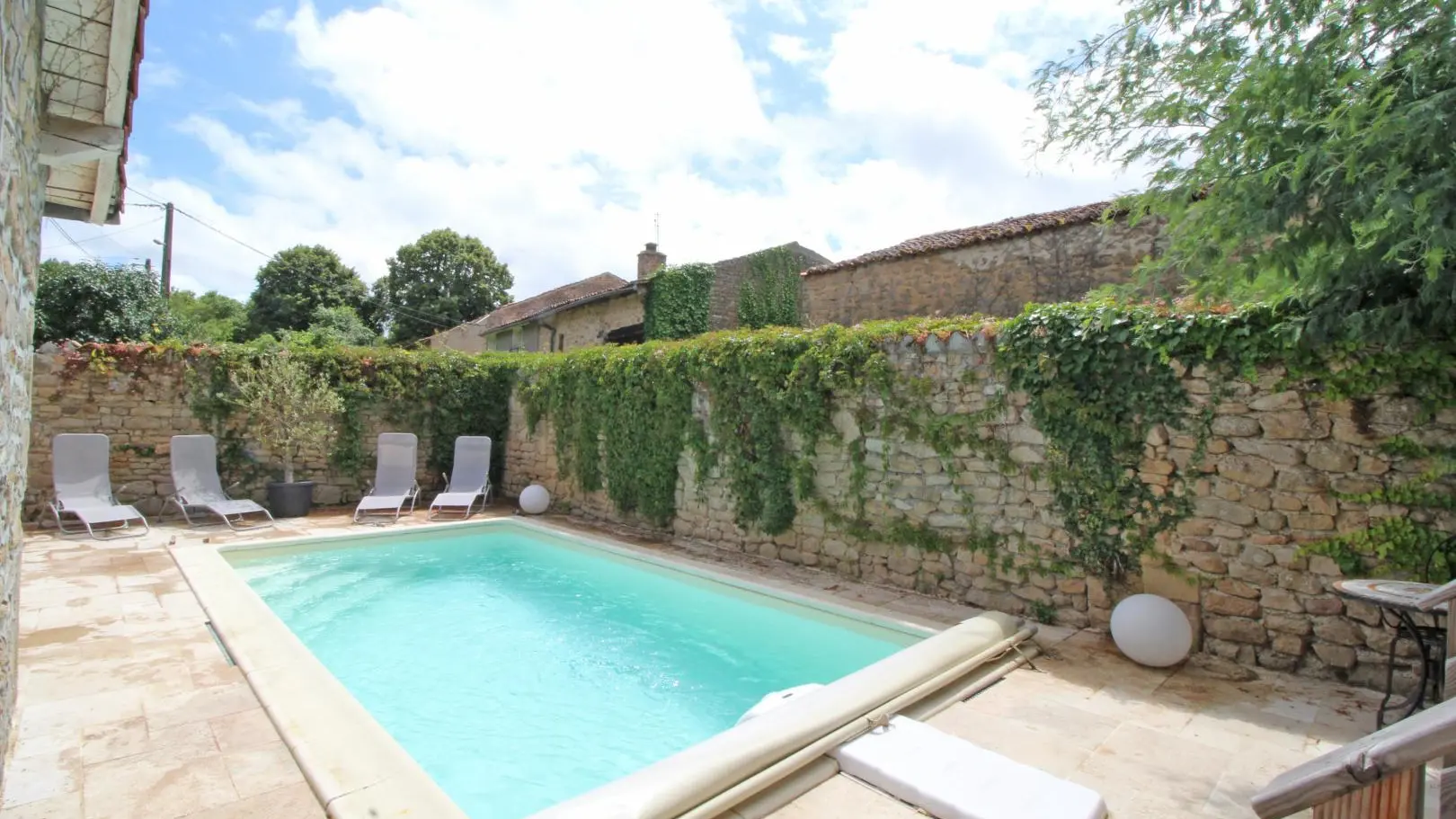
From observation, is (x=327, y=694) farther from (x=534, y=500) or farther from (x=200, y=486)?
(x=200, y=486)

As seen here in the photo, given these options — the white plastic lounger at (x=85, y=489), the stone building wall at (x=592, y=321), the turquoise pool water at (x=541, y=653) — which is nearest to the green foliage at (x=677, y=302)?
the stone building wall at (x=592, y=321)

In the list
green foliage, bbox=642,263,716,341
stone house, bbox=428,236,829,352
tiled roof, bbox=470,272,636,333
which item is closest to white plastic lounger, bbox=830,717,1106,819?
green foliage, bbox=642,263,716,341

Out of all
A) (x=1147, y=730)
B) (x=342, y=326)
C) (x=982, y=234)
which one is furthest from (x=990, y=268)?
(x=342, y=326)

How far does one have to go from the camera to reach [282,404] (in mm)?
9727

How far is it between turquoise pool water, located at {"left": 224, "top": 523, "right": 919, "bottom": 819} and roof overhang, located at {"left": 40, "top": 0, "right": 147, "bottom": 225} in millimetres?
3430

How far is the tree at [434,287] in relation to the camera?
32594 millimetres

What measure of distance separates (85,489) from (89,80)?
796 cm

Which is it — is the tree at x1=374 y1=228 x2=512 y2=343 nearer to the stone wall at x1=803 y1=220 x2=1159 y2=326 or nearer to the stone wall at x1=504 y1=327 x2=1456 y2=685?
the stone wall at x1=803 y1=220 x2=1159 y2=326

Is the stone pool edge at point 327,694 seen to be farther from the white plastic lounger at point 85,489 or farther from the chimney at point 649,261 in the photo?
the chimney at point 649,261

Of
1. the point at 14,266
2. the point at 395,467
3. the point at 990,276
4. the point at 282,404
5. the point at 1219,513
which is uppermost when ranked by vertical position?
the point at 990,276

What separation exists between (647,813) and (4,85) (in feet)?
10.4

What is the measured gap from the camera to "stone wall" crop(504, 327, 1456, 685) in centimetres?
406

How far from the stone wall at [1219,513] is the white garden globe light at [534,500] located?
5854 millimetres

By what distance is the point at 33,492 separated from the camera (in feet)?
27.8
